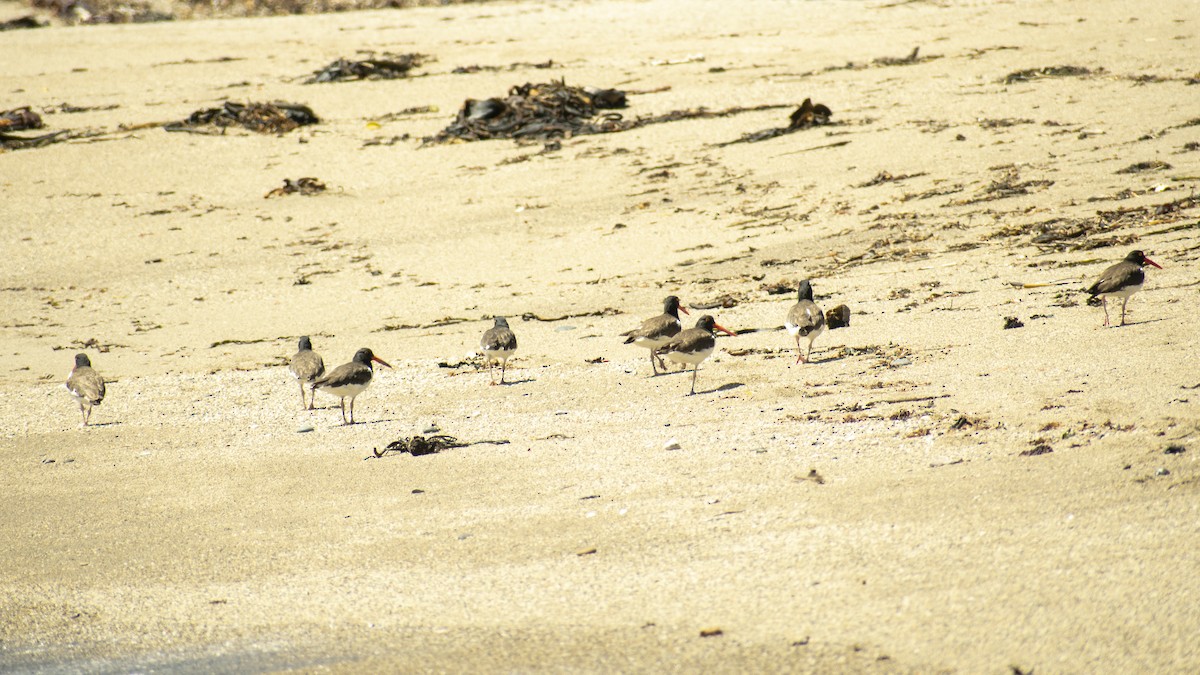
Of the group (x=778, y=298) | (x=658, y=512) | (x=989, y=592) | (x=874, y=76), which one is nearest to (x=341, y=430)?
(x=658, y=512)

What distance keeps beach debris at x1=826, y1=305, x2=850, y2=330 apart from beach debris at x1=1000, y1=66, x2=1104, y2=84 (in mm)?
7755

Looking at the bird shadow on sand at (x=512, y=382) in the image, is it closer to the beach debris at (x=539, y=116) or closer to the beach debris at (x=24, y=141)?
the beach debris at (x=539, y=116)

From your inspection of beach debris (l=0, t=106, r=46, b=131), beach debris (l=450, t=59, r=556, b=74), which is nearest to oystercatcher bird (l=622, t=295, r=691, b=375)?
beach debris (l=450, t=59, r=556, b=74)

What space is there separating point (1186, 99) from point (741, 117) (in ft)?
18.3

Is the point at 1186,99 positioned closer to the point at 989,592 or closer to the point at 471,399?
the point at 471,399

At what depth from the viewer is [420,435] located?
27.4ft

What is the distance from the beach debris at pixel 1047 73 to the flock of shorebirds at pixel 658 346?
6.99m

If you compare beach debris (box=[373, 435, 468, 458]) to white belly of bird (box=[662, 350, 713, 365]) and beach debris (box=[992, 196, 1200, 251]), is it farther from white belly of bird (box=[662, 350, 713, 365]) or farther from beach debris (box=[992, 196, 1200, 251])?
beach debris (box=[992, 196, 1200, 251])

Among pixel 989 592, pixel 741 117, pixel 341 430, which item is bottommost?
pixel 341 430

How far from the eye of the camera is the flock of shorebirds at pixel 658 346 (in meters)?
9.15

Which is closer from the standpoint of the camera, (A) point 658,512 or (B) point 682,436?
(A) point 658,512

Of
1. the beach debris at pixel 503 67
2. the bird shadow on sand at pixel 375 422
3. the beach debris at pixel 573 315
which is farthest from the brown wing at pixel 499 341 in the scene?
the beach debris at pixel 503 67

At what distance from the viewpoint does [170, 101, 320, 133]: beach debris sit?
1770 centimetres

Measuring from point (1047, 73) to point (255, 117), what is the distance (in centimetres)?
1139
